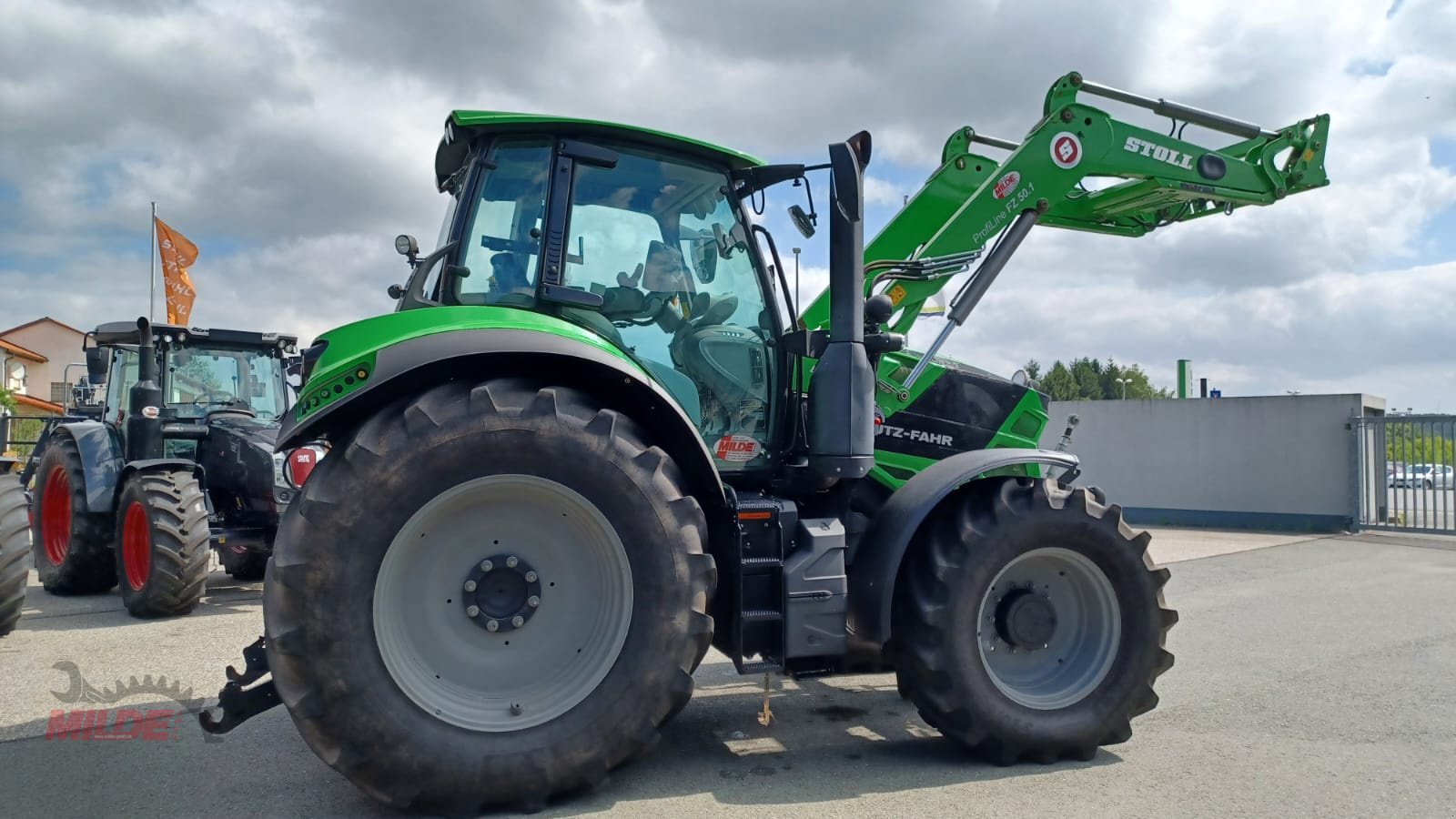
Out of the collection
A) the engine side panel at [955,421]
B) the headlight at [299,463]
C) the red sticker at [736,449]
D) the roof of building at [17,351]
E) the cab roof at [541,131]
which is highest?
the roof of building at [17,351]

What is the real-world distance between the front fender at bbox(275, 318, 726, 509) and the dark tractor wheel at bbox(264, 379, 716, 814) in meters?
0.11

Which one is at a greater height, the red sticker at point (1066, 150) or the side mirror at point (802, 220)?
the red sticker at point (1066, 150)

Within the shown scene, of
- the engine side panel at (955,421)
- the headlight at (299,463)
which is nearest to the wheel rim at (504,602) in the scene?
the engine side panel at (955,421)

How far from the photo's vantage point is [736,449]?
450 centimetres

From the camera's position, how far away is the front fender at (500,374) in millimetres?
3496

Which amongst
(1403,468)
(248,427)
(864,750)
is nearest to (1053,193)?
(864,750)

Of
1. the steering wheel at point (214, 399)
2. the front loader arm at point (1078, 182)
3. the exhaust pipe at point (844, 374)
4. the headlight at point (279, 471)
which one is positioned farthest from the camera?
the steering wheel at point (214, 399)

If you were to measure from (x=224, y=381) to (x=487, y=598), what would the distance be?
801 centimetres

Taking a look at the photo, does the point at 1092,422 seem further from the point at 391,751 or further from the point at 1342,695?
the point at 391,751

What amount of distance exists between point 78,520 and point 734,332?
25.5ft

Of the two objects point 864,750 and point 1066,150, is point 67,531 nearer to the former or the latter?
point 864,750

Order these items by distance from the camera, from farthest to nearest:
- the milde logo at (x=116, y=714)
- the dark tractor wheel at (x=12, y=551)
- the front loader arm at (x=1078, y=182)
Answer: the dark tractor wheel at (x=12, y=551) < the front loader arm at (x=1078, y=182) < the milde logo at (x=116, y=714)

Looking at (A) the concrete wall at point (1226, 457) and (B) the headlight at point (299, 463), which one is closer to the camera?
(B) the headlight at point (299, 463)

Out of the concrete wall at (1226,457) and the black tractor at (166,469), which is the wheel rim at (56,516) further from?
the concrete wall at (1226,457)
